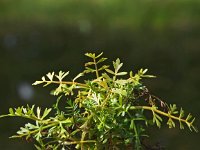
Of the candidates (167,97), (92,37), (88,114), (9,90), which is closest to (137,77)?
(88,114)

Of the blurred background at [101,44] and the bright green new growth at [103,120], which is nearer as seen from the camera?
the bright green new growth at [103,120]

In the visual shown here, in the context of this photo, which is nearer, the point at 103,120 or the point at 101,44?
the point at 103,120

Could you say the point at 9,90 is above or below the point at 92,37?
below

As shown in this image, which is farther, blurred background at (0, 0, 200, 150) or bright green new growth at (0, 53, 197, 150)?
blurred background at (0, 0, 200, 150)

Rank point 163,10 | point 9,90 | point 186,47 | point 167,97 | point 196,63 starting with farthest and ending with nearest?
point 163,10, point 186,47, point 196,63, point 9,90, point 167,97

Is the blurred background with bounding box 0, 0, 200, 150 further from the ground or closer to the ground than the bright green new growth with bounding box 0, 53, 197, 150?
further from the ground

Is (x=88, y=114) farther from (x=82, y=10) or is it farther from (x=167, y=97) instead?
(x=82, y=10)

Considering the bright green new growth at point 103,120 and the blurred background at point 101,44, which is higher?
the blurred background at point 101,44

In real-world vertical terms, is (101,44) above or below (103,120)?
above
